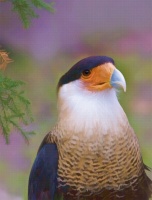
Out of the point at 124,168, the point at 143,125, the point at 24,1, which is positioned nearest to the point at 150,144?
the point at 143,125

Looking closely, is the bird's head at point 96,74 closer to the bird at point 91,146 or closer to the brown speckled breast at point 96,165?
the bird at point 91,146

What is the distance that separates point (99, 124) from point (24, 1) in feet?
1.54

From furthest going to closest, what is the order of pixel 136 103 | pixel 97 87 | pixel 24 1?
pixel 136 103 → pixel 97 87 → pixel 24 1

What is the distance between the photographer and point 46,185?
146 cm

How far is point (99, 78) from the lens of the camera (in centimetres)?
140

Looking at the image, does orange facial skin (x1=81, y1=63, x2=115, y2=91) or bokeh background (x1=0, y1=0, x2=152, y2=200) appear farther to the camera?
bokeh background (x1=0, y1=0, x2=152, y2=200)

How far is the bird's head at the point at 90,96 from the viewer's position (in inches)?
55.5

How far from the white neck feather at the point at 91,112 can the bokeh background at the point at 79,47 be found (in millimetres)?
260

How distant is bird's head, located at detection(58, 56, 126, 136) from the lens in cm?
141

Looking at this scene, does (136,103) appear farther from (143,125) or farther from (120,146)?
(120,146)

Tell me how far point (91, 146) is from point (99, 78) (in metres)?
0.23

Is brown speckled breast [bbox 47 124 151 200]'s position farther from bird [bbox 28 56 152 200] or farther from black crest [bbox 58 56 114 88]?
black crest [bbox 58 56 114 88]

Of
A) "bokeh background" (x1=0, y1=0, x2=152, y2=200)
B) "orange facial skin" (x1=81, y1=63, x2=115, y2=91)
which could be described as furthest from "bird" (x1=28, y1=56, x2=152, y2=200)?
"bokeh background" (x1=0, y1=0, x2=152, y2=200)

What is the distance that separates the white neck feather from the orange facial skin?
2cm
